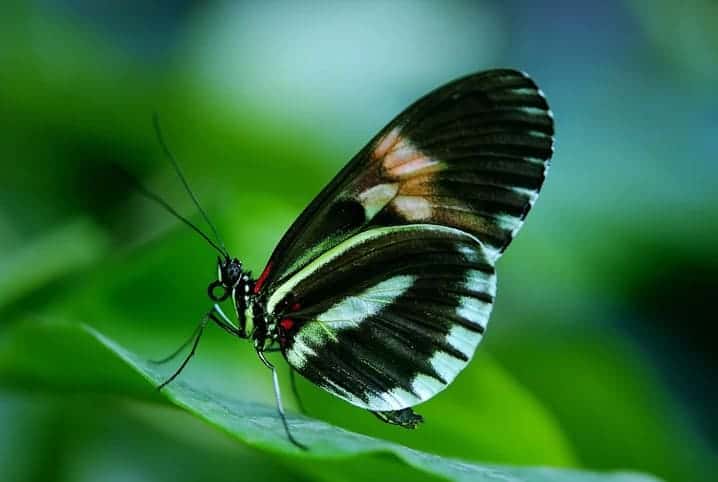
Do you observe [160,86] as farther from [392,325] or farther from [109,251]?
[392,325]

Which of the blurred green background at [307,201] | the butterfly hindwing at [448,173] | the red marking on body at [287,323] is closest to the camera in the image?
the butterfly hindwing at [448,173]

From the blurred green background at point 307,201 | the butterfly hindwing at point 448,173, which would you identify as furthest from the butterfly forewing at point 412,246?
the blurred green background at point 307,201

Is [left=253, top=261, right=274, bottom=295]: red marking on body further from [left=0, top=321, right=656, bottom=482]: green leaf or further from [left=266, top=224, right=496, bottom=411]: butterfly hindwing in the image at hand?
[left=0, top=321, right=656, bottom=482]: green leaf

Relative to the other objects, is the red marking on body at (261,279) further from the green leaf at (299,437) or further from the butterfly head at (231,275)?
the green leaf at (299,437)

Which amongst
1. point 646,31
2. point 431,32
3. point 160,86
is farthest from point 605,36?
point 160,86

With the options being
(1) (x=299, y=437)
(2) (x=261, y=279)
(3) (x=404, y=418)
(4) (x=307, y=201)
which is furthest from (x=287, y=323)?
(4) (x=307, y=201)

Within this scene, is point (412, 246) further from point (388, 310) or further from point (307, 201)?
point (307, 201)
